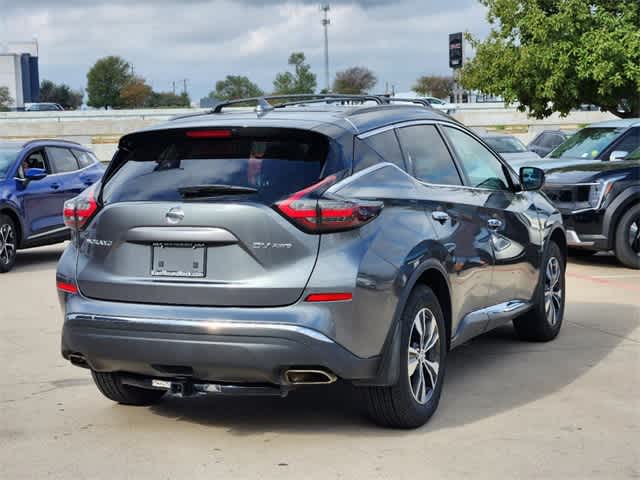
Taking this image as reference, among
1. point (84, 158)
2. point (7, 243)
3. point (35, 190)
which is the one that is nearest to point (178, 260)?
point (7, 243)

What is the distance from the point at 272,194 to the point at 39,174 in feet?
30.9

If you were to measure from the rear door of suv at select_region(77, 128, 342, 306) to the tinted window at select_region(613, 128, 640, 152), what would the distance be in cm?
952

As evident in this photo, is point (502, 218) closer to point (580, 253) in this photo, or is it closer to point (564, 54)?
point (580, 253)

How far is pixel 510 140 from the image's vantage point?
22750 mm

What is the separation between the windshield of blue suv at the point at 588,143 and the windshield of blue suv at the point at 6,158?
24.5 ft

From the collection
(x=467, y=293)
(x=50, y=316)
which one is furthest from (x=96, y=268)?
(x=50, y=316)

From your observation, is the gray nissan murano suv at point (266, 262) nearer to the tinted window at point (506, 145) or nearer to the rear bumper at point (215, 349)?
the rear bumper at point (215, 349)

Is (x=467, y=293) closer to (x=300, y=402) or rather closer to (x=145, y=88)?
(x=300, y=402)

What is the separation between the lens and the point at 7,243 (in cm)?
1362

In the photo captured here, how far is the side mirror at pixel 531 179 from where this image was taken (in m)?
7.92

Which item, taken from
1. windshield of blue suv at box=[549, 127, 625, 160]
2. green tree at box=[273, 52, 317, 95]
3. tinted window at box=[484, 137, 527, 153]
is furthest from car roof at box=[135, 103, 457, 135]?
green tree at box=[273, 52, 317, 95]

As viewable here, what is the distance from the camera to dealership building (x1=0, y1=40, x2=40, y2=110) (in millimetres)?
151875

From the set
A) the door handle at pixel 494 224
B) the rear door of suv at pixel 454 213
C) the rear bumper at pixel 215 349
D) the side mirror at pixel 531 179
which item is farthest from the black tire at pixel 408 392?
the side mirror at pixel 531 179

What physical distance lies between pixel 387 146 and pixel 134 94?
135 metres
